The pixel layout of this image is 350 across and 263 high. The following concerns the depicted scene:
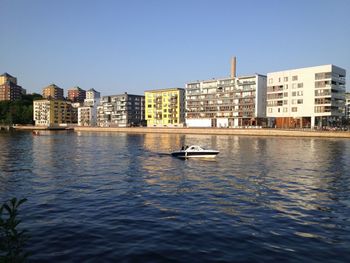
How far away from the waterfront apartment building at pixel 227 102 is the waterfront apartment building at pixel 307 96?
400 inches

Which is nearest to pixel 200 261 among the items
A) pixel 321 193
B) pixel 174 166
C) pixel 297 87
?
pixel 321 193

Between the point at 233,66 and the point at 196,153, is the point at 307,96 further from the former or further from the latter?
the point at 196,153

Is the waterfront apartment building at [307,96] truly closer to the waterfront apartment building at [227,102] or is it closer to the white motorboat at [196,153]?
the waterfront apartment building at [227,102]

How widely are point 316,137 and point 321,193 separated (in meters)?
97.5

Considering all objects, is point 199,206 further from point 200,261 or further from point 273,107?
point 273,107

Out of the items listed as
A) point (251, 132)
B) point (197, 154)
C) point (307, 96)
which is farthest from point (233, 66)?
point (197, 154)

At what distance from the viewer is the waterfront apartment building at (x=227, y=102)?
6479 inches

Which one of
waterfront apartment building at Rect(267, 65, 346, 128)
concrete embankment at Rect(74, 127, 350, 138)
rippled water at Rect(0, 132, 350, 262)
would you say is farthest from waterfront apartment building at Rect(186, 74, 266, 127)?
rippled water at Rect(0, 132, 350, 262)

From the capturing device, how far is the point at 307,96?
139 m

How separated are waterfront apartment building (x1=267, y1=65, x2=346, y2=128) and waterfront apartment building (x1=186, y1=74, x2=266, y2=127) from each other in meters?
10.1

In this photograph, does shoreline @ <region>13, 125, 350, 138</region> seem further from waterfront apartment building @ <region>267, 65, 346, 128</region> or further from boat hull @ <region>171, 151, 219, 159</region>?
boat hull @ <region>171, 151, 219, 159</region>

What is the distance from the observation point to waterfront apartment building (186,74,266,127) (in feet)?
540

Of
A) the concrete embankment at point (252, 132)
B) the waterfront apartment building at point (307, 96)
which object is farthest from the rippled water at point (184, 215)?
the waterfront apartment building at point (307, 96)

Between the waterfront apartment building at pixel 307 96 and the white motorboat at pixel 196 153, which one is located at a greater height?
the waterfront apartment building at pixel 307 96
